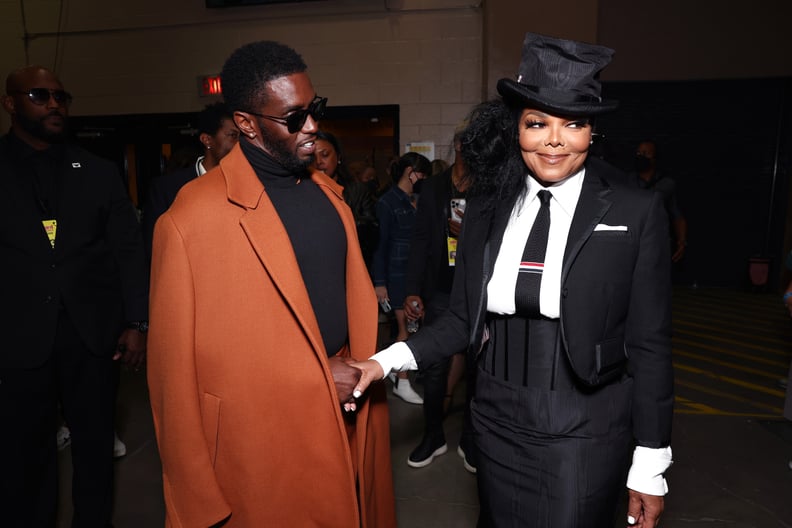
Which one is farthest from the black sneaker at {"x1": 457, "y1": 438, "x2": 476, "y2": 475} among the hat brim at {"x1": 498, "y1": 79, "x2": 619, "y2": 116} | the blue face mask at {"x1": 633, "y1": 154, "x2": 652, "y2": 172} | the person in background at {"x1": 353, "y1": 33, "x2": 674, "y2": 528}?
the blue face mask at {"x1": 633, "y1": 154, "x2": 652, "y2": 172}

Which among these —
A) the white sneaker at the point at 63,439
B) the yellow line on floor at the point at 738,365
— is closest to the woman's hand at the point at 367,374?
the white sneaker at the point at 63,439

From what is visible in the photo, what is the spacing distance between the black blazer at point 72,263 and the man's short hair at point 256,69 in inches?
50.9

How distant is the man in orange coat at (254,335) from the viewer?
1.38 meters

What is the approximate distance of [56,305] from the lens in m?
2.26

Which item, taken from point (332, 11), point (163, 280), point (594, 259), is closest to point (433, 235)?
point (594, 259)

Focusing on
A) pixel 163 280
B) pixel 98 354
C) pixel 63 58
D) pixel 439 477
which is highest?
pixel 63 58

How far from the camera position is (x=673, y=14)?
7.74 m

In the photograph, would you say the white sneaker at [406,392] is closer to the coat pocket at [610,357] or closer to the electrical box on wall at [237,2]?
the coat pocket at [610,357]

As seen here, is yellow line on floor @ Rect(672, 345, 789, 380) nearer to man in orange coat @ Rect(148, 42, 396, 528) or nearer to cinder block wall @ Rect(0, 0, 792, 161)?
cinder block wall @ Rect(0, 0, 792, 161)

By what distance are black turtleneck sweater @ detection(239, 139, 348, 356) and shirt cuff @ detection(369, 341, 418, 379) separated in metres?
0.14

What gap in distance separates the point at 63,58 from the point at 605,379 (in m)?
9.52

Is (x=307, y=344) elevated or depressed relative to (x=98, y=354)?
elevated

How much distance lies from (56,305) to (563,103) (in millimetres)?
2165

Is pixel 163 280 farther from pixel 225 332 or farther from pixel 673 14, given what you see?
pixel 673 14
